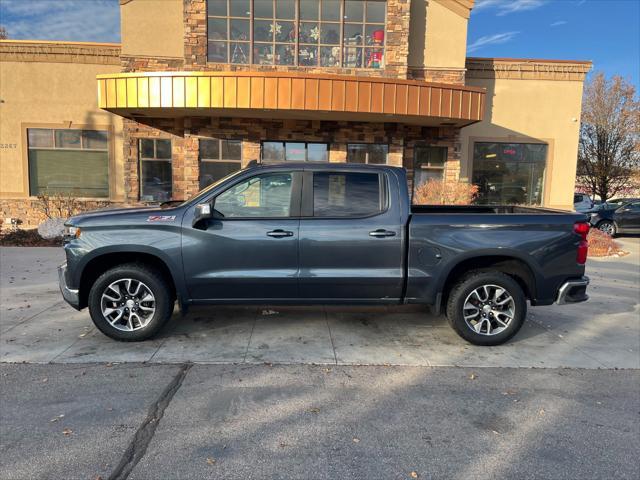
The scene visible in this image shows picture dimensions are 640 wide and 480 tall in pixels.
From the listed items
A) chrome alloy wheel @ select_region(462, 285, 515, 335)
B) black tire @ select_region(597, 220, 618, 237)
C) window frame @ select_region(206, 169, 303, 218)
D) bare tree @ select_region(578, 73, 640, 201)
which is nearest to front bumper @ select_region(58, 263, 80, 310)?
window frame @ select_region(206, 169, 303, 218)

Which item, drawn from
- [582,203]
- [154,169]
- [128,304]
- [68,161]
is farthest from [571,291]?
[582,203]

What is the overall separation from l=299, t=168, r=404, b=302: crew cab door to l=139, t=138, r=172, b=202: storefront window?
439 inches

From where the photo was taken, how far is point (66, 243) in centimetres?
473

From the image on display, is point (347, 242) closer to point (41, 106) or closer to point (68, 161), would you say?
point (68, 161)

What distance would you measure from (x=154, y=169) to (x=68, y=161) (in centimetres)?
334

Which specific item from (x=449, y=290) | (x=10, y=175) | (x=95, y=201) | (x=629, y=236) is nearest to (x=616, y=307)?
(x=449, y=290)

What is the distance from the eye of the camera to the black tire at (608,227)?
53.1 feet

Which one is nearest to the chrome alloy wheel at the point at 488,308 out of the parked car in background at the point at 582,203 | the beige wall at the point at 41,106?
the beige wall at the point at 41,106

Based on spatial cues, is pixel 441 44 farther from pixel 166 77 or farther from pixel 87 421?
pixel 87 421

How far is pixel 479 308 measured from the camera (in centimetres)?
489

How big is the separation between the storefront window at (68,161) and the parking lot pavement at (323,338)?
32.4 feet

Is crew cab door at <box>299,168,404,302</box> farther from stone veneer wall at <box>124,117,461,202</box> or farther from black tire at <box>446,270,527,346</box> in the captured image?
stone veneer wall at <box>124,117,461,202</box>

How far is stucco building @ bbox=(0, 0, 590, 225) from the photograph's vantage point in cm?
1236

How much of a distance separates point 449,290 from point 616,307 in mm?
3440
